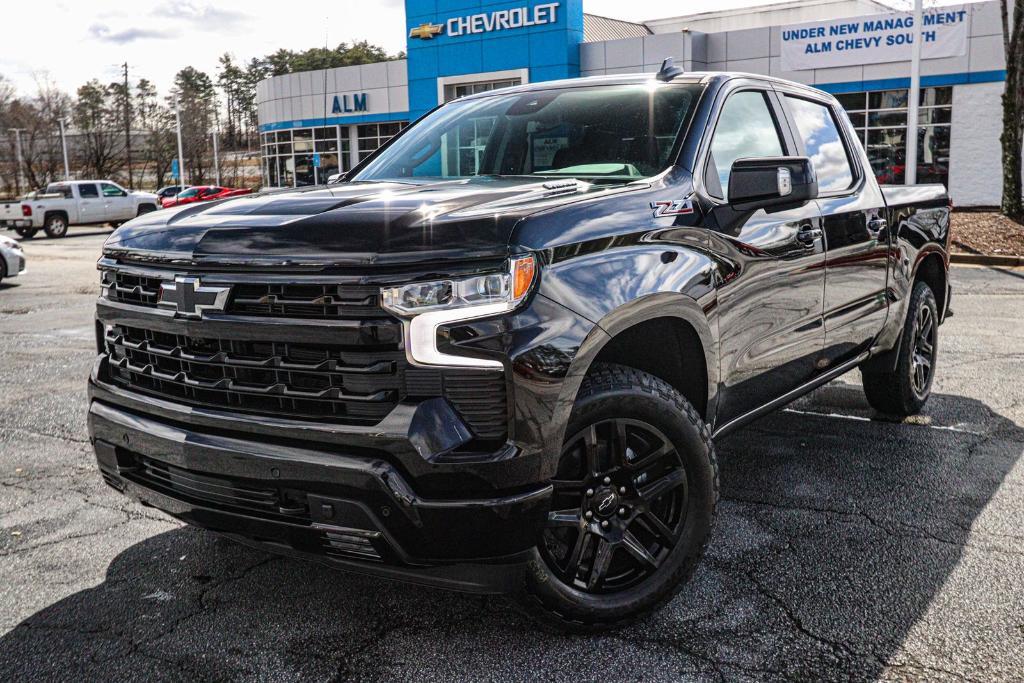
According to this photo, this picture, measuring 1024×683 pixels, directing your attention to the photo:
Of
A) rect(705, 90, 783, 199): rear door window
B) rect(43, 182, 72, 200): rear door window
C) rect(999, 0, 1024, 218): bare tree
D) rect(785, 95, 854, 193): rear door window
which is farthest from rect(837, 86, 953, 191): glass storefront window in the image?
rect(705, 90, 783, 199): rear door window

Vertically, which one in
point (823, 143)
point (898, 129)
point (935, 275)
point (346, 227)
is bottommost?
point (935, 275)

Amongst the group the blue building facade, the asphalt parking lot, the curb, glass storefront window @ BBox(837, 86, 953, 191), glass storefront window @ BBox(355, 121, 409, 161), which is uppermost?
the blue building facade

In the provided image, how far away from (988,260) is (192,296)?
1574 cm

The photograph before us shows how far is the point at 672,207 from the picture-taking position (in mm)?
3389

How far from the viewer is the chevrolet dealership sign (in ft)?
113

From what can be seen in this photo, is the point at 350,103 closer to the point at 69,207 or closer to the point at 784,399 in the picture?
the point at 69,207

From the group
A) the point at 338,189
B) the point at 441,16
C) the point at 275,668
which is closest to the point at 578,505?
the point at 275,668

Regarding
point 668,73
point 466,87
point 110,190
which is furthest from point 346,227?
point 466,87

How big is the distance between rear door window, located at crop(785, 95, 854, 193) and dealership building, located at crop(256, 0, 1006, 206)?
673 inches

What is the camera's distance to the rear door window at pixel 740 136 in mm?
3791

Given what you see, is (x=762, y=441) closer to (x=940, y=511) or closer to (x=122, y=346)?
(x=940, y=511)

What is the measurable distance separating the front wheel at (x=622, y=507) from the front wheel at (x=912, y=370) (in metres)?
2.84

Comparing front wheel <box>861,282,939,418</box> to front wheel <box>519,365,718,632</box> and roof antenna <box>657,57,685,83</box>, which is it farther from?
front wheel <box>519,365,718,632</box>

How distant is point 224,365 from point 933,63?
2968 centimetres
